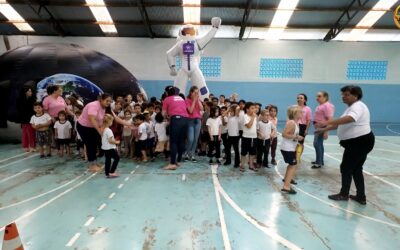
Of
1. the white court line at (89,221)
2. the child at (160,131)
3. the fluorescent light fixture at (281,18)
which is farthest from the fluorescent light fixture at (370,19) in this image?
the white court line at (89,221)

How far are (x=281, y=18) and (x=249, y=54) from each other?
2.21 meters

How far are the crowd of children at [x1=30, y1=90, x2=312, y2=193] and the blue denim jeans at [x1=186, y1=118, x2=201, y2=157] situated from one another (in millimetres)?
172

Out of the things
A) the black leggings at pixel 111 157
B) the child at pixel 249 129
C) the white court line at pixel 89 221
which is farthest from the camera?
the child at pixel 249 129

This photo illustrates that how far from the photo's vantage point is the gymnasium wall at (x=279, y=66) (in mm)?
13500

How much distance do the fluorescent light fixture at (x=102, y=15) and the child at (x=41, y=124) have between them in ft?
21.6

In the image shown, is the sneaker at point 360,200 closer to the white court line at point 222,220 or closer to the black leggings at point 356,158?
the black leggings at point 356,158

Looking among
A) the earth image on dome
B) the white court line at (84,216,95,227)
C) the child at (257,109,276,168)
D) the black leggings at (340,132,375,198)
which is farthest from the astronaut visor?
the white court line at (84,216,95,227)

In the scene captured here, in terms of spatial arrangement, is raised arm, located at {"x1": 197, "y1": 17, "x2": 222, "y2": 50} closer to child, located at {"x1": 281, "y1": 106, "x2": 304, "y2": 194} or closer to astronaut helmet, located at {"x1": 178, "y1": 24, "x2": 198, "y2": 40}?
astronaut helmet, located at {"x1": 178, "y1": 24, "x2": 198, "y2": 40}

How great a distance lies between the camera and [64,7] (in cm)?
1150

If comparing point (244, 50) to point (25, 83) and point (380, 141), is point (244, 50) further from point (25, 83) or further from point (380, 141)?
point (25, 83)

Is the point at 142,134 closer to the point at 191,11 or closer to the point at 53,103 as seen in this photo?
the point at 53,103

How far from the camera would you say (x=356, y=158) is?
3.89 metres

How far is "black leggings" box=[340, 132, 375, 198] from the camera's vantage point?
3840mm

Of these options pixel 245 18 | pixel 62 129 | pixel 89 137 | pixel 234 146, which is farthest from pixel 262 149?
pixel 245 18
